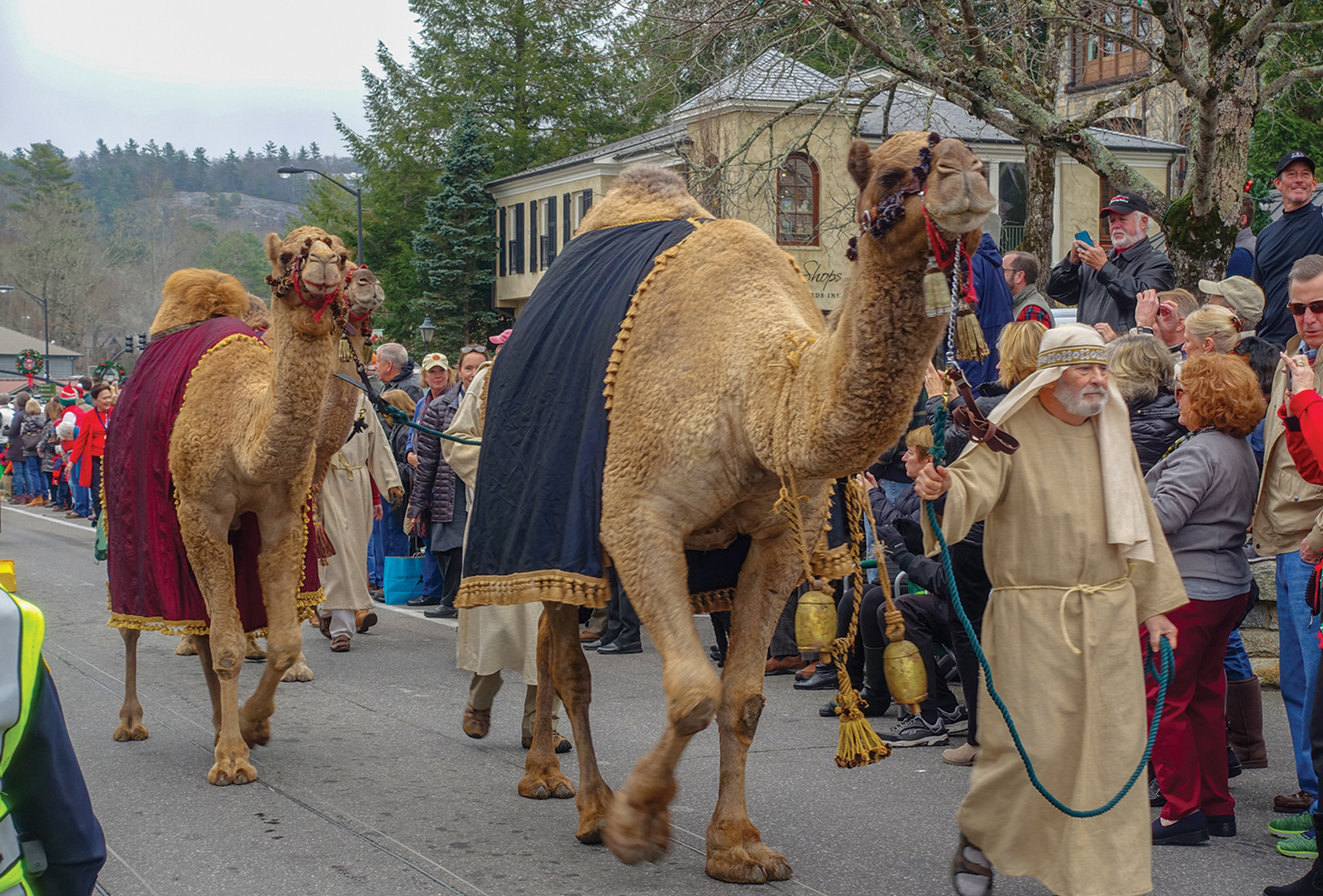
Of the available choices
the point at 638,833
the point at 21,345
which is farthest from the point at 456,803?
the point at 21,345

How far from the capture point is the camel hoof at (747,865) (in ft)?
15.8

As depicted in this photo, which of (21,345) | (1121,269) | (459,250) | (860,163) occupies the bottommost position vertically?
(860,163)

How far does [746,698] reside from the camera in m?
4.96

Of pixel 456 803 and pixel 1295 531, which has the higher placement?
pixel 1295 531

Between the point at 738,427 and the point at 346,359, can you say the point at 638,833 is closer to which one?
the point at 738,427

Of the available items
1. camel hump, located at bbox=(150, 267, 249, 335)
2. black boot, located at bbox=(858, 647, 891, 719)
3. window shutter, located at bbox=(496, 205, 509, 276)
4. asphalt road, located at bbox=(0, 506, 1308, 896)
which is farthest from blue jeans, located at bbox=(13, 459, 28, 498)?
black boot, located at bbox=(858, 647, 891, 719)

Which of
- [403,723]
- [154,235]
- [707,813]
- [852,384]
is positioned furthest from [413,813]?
[154,235]

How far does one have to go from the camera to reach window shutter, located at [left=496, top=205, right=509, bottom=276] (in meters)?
45.9

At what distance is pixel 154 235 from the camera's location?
4825 inches

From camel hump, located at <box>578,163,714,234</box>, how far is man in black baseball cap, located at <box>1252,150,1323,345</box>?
15.4 feet

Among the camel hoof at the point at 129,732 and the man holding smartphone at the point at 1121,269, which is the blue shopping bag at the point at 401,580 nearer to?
the camel hoof at the point at 129,732

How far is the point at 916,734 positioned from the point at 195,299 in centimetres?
455

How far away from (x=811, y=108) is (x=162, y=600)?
86.0ft

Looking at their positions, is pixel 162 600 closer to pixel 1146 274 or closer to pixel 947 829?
pixel 947 829
